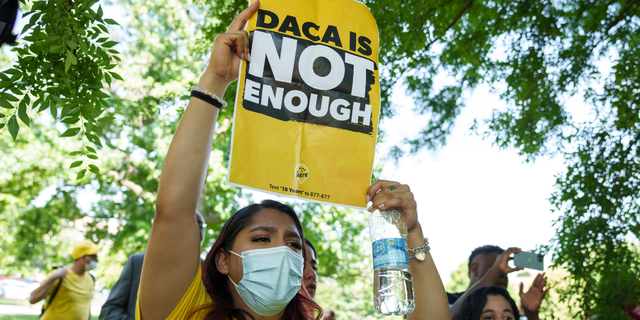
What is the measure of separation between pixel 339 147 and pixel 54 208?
1262cm

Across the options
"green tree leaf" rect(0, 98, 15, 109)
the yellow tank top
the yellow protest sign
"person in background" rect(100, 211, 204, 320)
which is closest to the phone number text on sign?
the yellow protest sign

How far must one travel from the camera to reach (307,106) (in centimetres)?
188

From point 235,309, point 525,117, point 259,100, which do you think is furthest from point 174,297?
point 525,117

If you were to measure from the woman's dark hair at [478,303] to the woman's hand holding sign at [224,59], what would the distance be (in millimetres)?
2635

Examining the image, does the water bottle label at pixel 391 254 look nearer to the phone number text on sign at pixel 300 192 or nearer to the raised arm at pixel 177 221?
the phone number text on sign at pixel 300 192

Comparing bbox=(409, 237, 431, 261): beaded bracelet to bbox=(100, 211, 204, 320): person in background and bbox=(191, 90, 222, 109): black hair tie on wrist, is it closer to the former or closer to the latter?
bbox=(191, 90, 222, 109): black hair tie on wrist

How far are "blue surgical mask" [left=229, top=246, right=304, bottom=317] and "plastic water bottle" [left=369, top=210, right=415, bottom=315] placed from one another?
0.38m

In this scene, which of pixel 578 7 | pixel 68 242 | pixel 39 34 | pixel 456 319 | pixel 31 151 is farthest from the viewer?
pixel 68 242

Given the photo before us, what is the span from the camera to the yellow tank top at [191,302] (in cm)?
154

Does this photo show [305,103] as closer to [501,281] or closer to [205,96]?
[205,96]

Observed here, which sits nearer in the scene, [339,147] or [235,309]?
[235,309]

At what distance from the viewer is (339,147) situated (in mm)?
1907

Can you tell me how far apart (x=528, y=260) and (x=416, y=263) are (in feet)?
9.16

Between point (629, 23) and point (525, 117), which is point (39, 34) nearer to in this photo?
point (525, 117)
